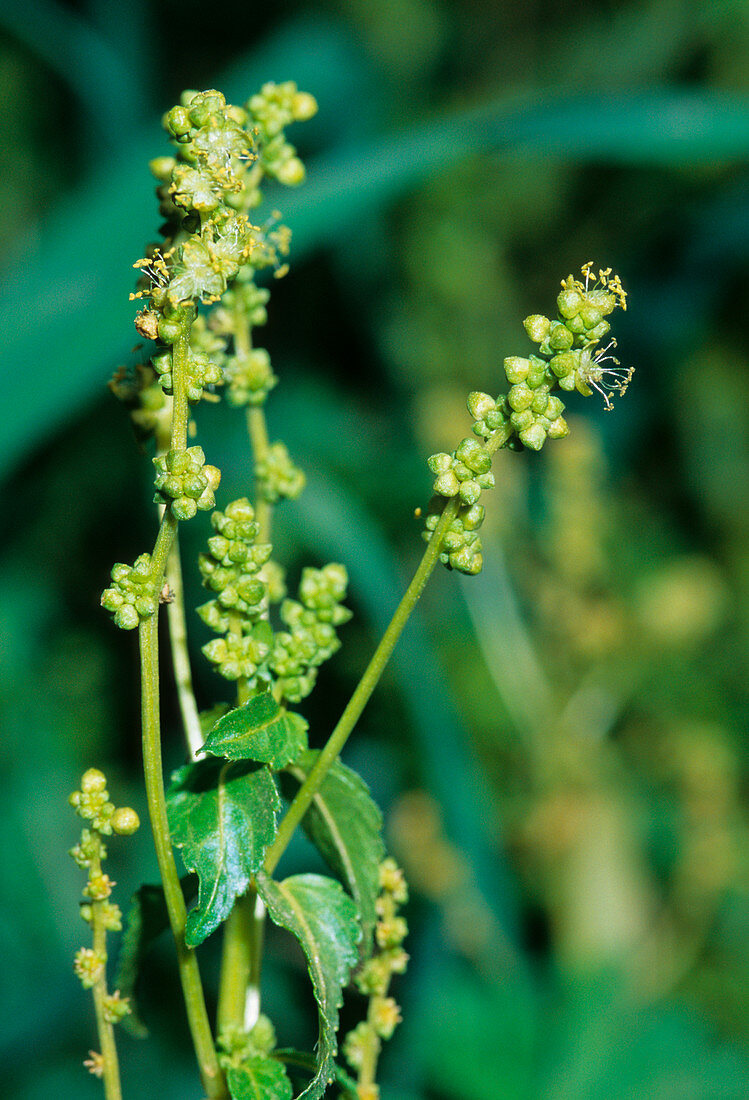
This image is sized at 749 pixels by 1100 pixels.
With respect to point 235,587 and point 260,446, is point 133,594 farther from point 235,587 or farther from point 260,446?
point 260,446

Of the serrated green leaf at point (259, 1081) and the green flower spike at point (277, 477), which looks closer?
the serrated green leaf at point (259, 1081)

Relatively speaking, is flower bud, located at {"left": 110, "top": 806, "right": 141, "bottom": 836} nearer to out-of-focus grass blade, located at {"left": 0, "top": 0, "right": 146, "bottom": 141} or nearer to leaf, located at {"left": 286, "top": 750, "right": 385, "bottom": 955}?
leaf, located at {"left": 286, "top": 750, "right": 385, "bottom": 955}

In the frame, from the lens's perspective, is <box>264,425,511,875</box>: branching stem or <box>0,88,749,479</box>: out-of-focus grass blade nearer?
<box>264,425,511,875</box>: branching stem

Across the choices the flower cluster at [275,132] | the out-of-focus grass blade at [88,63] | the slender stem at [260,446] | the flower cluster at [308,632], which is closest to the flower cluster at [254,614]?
the flower cluster at [308,632]

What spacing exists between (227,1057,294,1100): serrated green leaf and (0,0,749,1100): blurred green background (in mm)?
676

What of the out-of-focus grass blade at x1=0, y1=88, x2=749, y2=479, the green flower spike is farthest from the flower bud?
the out-of-focus grass blade at x1=0, y1=88, x2=749, y2=479

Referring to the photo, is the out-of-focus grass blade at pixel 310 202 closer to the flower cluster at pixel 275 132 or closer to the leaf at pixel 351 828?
the flower cluster at pixel 275 132

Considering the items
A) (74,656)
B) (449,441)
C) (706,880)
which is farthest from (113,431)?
(706,880)

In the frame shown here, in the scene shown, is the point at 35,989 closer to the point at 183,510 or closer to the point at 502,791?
the point at 502,791

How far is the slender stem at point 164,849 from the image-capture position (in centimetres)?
40

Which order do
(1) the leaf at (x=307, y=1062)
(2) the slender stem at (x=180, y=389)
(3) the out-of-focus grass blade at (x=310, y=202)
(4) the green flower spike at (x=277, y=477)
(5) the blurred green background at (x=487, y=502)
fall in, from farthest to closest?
1. (5) the blurred green background at (x=487, y=502)
2. (3) the out-of-focus grass blade at (x=310, y=202)
3. (4) the green flower spike at (x=277, y=477)
4. (1) the leaf at (x=307, y=1062)
5. (2) the slender stem at (x=180, y=389)

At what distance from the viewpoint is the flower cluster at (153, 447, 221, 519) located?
1.30ft

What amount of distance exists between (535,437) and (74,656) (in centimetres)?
202

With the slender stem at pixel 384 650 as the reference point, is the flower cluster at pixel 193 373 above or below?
above
